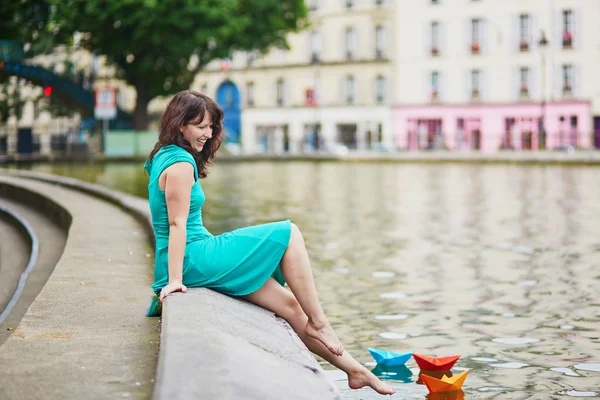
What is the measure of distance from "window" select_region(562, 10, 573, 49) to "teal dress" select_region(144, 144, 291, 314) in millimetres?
59554

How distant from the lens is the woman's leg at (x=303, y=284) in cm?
516

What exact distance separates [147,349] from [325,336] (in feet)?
3.31

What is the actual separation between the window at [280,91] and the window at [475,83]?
548 inches

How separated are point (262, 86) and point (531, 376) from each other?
231 feet

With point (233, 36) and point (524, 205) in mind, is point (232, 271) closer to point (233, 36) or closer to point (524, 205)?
point (524, 205)

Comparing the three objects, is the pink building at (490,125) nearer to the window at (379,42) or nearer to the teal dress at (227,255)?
the window at (379,42)

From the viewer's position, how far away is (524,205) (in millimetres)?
18969

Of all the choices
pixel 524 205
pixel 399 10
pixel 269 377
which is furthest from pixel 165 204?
pixel 399 10

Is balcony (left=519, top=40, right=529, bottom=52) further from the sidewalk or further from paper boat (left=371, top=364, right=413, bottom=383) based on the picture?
paper boat (left=371, top=364, right=413, bottom=383)

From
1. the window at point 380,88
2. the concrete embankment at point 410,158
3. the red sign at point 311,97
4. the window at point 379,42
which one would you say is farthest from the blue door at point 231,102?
the concrete embankment at point 410,158

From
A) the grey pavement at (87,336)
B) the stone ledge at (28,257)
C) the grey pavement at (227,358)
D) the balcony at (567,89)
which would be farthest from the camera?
the balcony at (567,89)

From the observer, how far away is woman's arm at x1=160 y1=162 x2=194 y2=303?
5.11 metres

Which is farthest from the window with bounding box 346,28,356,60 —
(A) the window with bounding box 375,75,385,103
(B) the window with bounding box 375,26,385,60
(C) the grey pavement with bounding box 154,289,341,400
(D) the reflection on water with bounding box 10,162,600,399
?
(C) the grey pavement with bounding box 154,289,341,400

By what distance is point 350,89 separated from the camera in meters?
71.9
